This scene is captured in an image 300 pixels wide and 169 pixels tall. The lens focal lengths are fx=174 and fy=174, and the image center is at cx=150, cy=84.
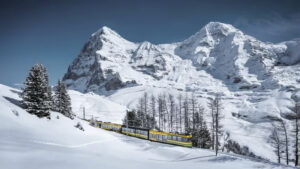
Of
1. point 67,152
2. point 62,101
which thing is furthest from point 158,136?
point 67,152

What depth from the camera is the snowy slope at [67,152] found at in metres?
8.56

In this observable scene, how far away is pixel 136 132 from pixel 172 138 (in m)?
9.34

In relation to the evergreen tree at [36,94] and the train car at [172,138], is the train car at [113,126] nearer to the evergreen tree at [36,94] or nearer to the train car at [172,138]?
the train car at [172,138]

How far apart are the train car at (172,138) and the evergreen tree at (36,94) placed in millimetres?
18567

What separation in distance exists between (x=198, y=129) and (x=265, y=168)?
17.6 meters

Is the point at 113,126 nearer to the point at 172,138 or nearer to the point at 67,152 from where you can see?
the point at 172,138

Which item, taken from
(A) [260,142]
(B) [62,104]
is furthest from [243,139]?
(B) [62,104]

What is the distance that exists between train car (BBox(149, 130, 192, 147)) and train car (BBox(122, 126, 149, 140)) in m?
1.35

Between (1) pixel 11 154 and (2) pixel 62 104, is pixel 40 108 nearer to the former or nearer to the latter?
(2) pixel 62 104

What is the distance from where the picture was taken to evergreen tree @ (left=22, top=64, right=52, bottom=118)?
2124 cm

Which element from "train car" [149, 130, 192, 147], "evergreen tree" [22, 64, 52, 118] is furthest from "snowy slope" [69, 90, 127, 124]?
"evergreen tree" [22, 64, 52, 118]

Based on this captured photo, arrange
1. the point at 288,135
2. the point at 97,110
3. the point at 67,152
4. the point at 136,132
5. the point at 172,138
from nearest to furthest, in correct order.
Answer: the point at 67,152 < the point at 288,135 < the point at 172,138 < the point at 136,132 < the point at 97,110

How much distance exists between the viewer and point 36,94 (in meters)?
22.0

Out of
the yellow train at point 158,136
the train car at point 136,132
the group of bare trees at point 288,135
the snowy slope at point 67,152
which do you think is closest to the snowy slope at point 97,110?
the train car at point 136,132
